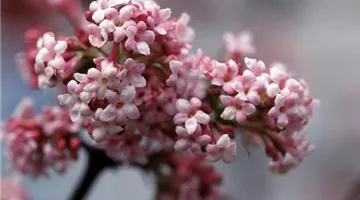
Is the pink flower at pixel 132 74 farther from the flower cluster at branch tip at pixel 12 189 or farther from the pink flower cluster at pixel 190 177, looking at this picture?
the flower cluster at branch tip at pixel 12 189

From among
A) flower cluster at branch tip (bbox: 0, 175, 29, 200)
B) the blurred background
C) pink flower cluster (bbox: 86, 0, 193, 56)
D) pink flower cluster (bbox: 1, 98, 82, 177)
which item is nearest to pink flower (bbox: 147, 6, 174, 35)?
pink flower cluster (bbox: 86, 0, 193, 56)

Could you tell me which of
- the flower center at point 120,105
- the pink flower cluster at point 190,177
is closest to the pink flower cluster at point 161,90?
the flower center at point 120,105

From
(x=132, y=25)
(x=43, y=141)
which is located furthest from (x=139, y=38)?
(x=43, y=141)

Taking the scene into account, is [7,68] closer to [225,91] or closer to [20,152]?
[20,152]

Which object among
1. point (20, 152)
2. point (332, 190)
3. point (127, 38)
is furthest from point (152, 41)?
point (332, 190)

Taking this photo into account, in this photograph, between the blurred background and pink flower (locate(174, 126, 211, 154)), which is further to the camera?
the blurred background

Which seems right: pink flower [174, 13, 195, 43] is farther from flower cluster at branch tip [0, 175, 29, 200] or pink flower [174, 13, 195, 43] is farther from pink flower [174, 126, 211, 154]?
flower cluster at branch tip [0, 175, 29, 200]
